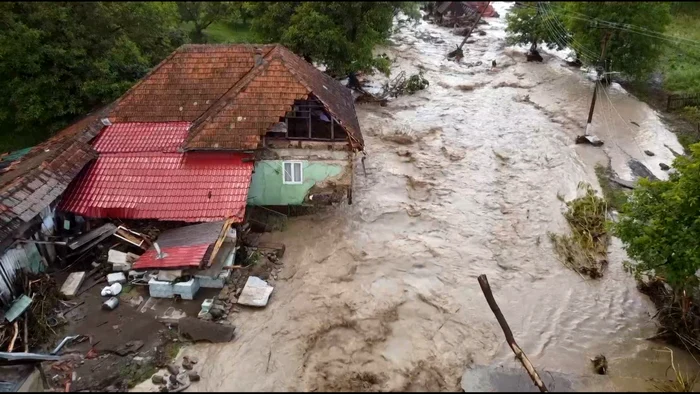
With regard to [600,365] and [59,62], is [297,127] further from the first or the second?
[600,365]

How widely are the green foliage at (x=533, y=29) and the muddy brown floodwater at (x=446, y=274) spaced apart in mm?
8377

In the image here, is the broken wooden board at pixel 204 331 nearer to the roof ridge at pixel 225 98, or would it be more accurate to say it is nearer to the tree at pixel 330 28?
the roof ridge at pixel 225 98

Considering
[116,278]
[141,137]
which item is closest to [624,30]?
[141,137]

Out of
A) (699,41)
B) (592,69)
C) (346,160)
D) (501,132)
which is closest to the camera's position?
(346,160)

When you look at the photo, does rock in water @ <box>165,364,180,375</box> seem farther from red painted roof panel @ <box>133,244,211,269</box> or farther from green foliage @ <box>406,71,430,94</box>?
green foliage @ <box>406,71,430,94</box>

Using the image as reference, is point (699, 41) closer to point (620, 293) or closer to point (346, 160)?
point (620, 293)

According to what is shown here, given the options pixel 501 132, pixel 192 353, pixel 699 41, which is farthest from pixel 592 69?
pixel 192 353

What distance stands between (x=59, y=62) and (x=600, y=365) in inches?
807

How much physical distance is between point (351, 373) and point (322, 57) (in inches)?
675

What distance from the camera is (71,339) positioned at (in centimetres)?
1139

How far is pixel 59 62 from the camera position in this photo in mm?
18031

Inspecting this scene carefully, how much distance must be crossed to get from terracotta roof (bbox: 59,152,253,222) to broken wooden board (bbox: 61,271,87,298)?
1786 millimetres

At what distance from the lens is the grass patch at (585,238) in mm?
15320

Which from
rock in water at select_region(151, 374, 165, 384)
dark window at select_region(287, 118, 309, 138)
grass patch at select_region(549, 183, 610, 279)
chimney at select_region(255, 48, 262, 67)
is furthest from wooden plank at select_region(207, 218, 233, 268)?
grass patch at select_region(549, 183, 610, 279)
